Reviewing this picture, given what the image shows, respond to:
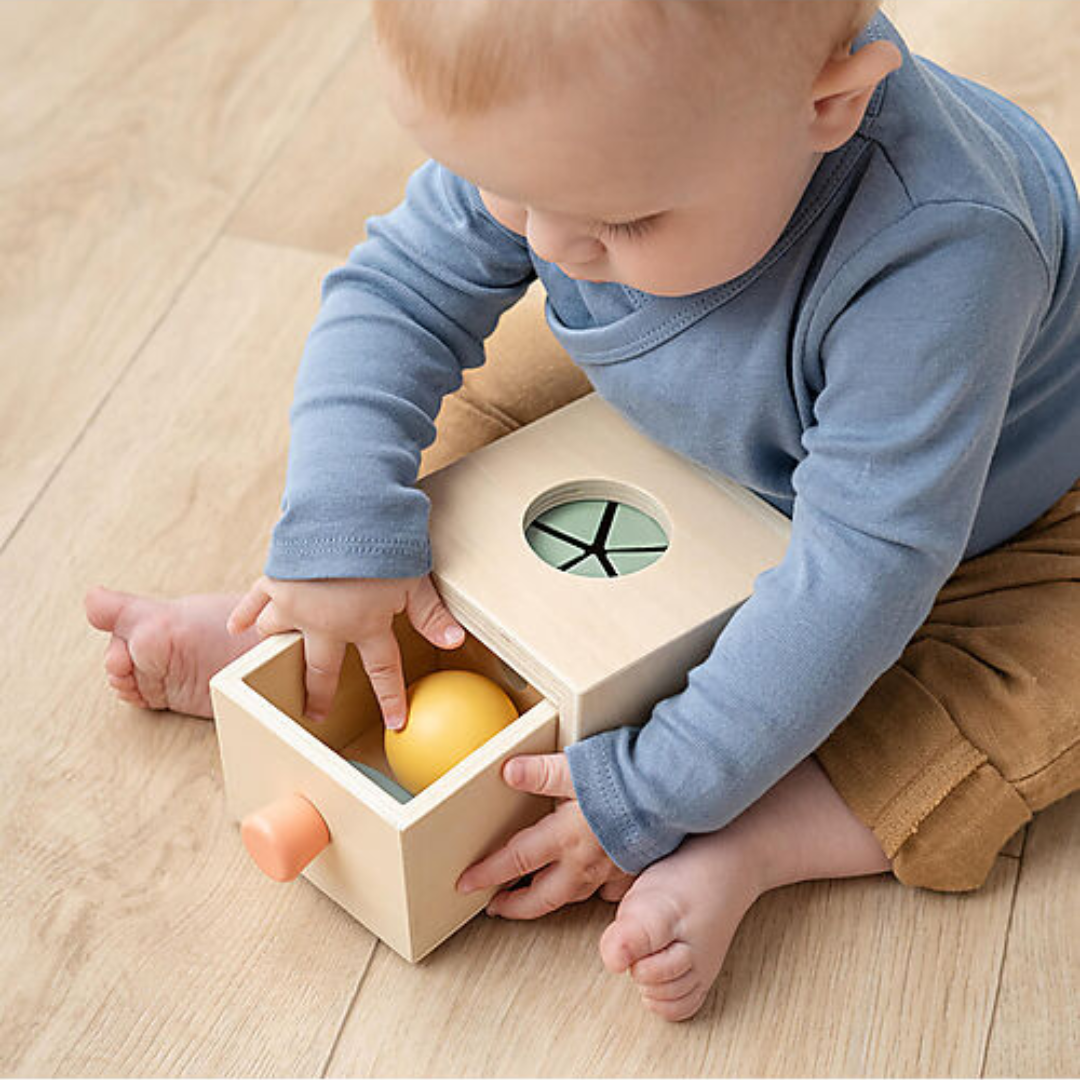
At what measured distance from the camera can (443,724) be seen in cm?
83

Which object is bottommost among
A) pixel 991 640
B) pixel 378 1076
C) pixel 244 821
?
pixel 991 640

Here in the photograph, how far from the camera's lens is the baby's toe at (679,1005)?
2.57ft

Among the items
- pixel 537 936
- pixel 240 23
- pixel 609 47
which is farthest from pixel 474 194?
pixel 240 23

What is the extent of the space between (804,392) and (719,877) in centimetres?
25

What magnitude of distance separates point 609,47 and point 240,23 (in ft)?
3.57

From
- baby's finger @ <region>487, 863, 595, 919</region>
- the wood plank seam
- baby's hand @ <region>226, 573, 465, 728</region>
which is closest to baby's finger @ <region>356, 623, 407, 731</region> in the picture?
→ baby's hand @ <region>226, 573, 465, 728</region>

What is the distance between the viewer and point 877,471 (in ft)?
2.35

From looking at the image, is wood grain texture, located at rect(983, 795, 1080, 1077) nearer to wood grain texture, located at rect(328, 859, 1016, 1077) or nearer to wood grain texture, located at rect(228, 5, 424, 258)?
wood grain texture, located at rect(328, 859, 1016, 1077)

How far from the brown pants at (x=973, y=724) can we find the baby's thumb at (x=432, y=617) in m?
0.22

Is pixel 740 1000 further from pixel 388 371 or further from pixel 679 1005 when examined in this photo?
pixel 388 371

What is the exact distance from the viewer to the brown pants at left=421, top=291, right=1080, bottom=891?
834mm

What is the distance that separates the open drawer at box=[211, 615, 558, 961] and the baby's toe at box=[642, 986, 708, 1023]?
11cm

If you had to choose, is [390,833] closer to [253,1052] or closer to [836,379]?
[253,1052]

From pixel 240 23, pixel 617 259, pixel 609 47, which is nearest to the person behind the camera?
pixel 609 47
